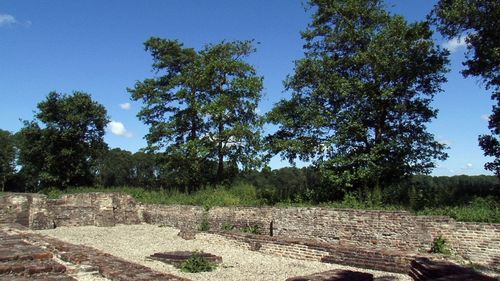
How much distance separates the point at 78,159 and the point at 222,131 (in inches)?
451

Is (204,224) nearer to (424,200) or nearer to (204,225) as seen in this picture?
(204,225)

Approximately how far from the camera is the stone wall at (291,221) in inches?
414

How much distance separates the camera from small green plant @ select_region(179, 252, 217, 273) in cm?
987

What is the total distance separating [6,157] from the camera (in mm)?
54781

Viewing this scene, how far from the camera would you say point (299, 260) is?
1159cm

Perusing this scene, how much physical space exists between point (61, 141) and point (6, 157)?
104 feet

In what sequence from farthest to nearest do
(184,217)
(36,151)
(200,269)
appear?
(36,151)
(184,217)
(200,269)

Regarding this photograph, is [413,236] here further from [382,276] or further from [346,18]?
[346,18]

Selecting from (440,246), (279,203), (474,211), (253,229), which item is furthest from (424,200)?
(253,229)

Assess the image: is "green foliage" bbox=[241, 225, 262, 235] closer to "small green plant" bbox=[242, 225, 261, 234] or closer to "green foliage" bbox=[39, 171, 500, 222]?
"small green plant" bbox=[242, 225, 261, 234]

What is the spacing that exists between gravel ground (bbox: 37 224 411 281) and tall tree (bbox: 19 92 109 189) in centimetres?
1071

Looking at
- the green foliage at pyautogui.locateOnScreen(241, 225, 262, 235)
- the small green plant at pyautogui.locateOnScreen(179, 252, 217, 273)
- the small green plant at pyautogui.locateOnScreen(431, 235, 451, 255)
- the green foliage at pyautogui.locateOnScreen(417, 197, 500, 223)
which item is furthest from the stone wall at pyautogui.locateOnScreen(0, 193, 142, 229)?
the small green plant at pyautogui.locateOnScreen(431, 235, 451, 255)

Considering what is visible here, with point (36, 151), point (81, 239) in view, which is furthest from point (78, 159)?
point (81, 239)

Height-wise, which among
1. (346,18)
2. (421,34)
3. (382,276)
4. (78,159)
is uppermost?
(346,18)
